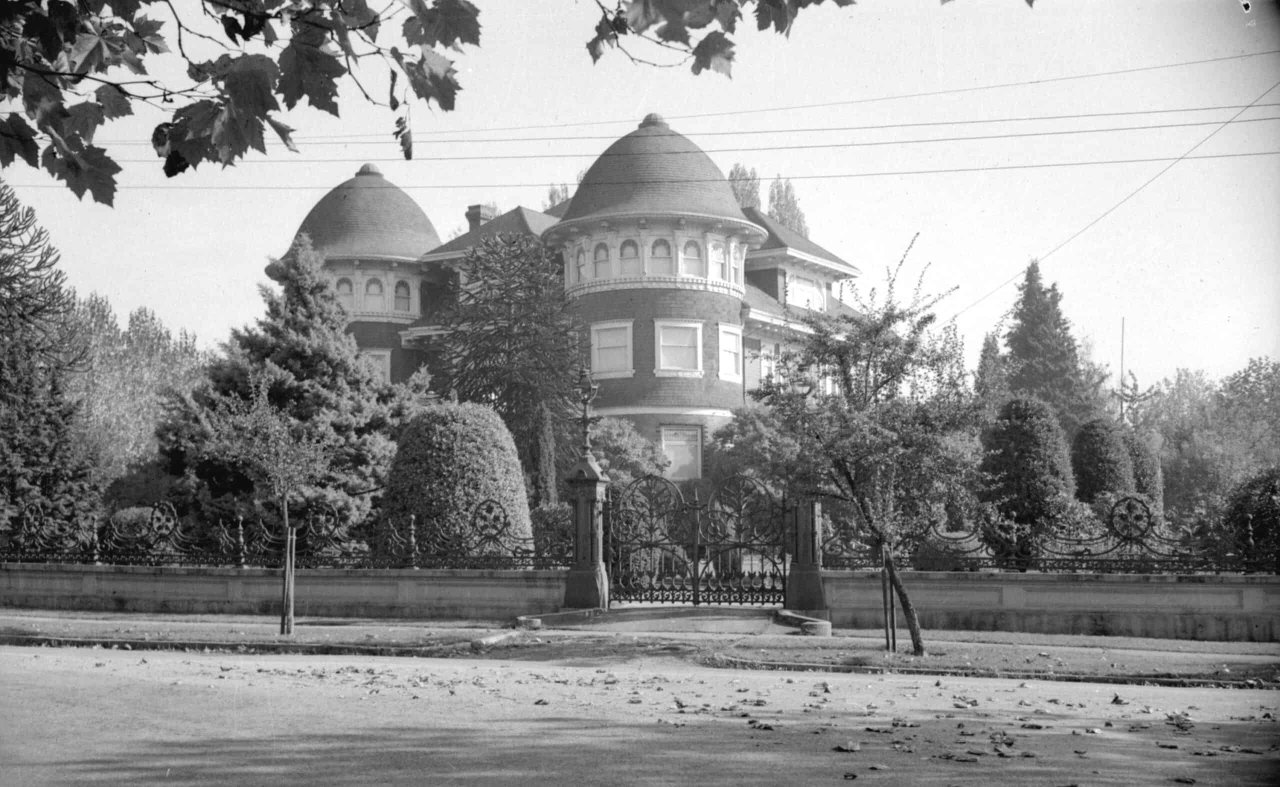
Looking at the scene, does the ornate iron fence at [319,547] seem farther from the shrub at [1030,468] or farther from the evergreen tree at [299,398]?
the shrub at [1030,468]

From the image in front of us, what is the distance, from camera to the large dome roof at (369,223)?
56.2 m

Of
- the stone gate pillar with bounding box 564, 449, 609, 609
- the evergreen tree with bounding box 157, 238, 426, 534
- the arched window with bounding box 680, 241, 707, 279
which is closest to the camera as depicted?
the stone gate pillar with bounding box 564, 449, 609, 609

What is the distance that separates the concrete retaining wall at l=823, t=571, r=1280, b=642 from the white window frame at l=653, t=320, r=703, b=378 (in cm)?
2818

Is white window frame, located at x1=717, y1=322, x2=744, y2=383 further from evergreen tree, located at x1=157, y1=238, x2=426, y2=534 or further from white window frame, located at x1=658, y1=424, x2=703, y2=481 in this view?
evergreen tree, located at x1=157, y1=238, x2=426, y2=534

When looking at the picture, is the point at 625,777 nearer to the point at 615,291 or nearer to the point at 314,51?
the point at 314,51

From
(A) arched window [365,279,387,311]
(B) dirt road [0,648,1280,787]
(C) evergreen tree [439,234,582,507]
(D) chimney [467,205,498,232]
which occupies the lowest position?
(B) dirt road [0,648,1280,787]

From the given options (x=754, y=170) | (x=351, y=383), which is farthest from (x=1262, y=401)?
(x=351, y=383)

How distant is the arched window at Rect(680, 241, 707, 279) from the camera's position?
49.9 meters

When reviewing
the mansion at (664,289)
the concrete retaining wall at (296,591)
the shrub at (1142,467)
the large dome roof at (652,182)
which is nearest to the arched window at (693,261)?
the mansion at (664,289)

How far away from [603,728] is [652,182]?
41.7 meters

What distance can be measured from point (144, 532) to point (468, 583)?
743 centimetres

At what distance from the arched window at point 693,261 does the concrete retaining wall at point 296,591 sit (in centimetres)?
2829

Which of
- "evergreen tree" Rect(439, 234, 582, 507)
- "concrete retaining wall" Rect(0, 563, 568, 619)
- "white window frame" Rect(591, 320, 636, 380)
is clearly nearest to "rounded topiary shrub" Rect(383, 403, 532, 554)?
"concrete retaining wall" Rect(0, 563, 568, 619)

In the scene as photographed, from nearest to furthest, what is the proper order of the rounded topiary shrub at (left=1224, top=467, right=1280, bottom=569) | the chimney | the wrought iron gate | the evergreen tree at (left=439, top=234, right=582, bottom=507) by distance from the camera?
the rounded topiary shrub at (left=1224, top=467, right=1280, bottom=569) < the wrought iron gate < the evergreen tree at (left=439, top=234, right=582, bottom=507) < the chimney
